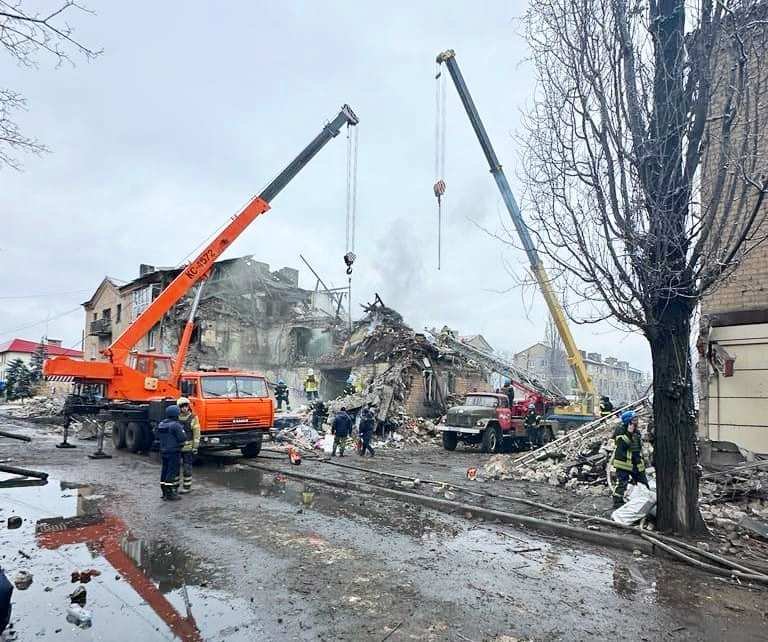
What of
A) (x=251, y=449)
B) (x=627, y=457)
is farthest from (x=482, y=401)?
(x=627, y=457)

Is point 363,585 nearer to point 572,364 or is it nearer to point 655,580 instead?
point 655,580

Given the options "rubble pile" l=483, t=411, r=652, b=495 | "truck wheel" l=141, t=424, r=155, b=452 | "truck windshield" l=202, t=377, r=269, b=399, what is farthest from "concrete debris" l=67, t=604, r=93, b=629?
"truck wheel" l=141, t=424, r=155, b=452

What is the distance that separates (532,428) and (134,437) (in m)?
13.1

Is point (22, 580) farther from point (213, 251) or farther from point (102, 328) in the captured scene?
point (102, 328)

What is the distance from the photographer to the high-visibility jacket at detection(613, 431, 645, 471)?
8195mm

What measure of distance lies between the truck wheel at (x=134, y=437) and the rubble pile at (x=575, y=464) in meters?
9.74

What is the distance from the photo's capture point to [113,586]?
5223 millimetres

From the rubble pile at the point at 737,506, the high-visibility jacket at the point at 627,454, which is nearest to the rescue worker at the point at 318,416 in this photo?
the high-visibility jacket at the point at 627,454

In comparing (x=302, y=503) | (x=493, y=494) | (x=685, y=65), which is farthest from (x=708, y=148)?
(x=302, y=503)

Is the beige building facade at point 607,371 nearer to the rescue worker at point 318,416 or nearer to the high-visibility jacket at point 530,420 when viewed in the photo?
the high-visibility jacket at point 530,420

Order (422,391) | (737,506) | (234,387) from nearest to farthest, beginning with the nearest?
(737,506) → (234,387) → (422,391)

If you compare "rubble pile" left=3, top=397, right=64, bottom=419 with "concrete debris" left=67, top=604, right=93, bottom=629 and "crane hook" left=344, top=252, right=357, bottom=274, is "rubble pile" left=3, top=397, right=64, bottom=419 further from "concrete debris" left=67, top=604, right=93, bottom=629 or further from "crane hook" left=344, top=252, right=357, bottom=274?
"concrete debris" left=67, top=604, right=93, bottom=629

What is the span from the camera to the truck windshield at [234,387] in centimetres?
1360

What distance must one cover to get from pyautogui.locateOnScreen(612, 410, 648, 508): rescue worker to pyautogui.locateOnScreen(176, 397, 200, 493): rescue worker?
7204mm
